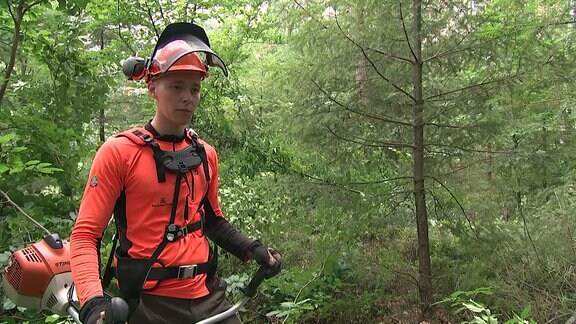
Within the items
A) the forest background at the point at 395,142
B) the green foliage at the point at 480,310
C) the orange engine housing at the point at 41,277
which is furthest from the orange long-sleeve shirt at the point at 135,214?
the forest background at the point at 395,142

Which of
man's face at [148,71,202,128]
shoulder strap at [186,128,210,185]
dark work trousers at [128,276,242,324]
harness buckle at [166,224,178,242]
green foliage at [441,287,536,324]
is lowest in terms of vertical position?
green foliage at [441,287,536,324]

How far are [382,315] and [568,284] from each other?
212cm

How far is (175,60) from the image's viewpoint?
215 cm

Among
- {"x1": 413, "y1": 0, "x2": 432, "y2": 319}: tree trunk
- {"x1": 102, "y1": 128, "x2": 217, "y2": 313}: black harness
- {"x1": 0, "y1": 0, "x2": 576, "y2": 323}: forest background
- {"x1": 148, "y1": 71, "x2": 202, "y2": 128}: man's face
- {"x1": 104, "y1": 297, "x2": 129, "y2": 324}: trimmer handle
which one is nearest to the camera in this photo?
{"x1": 104, "y1": 297, "x2": 129, "y2": 324}: trimmer handle

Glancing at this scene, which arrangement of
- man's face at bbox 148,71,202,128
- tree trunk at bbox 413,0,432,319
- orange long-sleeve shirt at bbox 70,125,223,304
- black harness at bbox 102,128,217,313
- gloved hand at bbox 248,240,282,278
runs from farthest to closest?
tree trunk at bbox 413,0,432,319, gloved hand at bbox 248,240,282,278, man's face at bbox 148,71,202,128, black harness at bbox 102,128,217,313, orange long-sleeve shirt at bbox 70,125,223,304

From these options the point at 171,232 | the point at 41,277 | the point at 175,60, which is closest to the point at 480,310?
the point at 171,232

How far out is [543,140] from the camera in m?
5.83

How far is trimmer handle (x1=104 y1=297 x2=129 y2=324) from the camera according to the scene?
171 centimetres

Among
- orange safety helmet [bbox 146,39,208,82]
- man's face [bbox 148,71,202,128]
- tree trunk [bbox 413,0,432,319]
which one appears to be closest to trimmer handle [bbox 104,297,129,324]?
man's face [bbox 148,71,202,128]

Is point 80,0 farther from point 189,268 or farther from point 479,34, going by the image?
point 479,34

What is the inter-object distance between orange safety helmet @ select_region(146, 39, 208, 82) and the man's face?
0.13ft

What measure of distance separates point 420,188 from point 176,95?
3997 mm

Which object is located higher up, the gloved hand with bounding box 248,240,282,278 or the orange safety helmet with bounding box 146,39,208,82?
the orange safety helmet with bounding box 146,39,208,82

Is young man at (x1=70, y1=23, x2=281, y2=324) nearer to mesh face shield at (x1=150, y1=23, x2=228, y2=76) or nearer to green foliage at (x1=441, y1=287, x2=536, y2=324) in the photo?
mesh face shield at (x1=150, y1=23, x2=228, y2=76)
